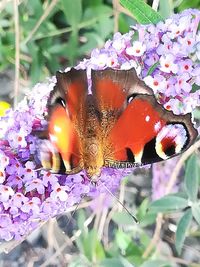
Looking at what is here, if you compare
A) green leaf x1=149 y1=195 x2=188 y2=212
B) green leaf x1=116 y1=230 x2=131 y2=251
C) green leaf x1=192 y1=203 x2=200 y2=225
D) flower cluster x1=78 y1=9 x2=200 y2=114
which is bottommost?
green leaf x1=116 y1=230 x2=131 y2=251

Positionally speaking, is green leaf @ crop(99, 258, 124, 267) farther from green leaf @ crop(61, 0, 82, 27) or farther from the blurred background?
green leaf @ crop(61, 0, 82, 27)

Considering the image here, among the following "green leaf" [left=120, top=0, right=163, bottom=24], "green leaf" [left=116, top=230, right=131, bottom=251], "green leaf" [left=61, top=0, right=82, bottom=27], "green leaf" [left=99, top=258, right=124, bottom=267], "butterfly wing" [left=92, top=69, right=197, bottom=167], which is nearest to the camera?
"butterfly wing" [left=92, top=69, right=197, bottom=167]

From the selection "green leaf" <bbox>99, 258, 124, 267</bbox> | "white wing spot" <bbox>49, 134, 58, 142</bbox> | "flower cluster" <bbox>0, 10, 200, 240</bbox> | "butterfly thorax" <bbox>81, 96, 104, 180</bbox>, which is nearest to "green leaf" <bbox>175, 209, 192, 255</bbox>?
"green leaf" <bbox>99, 258, 124, 267</bbox>

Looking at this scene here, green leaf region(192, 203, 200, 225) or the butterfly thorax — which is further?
green leaf region(192, 203, 200, 225)

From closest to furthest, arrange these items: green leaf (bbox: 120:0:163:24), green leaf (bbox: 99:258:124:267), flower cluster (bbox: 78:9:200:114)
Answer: flower cluster (bbox: 78:9:200:114), green leaf (bbox: 120:0:163:24), green leaf (bbox: 99:258:124:267)

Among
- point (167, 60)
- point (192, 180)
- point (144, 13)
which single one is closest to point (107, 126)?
point (167, 60)

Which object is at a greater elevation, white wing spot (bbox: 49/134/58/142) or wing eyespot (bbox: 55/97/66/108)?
wing eyespot (bbox: 55/97/66/108)

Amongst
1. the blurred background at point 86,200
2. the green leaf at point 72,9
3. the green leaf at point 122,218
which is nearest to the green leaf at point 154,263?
the blurred background at point 86,200

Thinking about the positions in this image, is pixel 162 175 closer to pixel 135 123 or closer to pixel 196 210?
pixel 196 210

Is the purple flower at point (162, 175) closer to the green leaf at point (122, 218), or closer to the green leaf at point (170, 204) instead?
the green leaf at point (122, 218)
